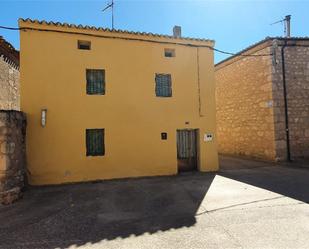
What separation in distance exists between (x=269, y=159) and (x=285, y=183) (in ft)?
14.4

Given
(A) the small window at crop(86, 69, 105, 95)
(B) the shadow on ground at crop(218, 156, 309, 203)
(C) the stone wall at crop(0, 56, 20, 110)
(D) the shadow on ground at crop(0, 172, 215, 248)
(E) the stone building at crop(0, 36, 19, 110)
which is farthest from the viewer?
(C) the stone wall at crop(0, 56, 20, 110)

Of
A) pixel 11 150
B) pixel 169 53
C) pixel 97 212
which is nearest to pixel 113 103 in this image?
pixel 169 53

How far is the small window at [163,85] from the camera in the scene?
1077cm

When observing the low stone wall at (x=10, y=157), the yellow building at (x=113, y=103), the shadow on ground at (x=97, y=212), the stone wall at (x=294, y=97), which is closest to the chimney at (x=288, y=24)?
the stone wall at (x=294, y=97)

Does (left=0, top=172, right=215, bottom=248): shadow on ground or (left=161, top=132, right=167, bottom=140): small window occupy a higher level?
(left=161, top=132, right=167, bottom=140): small window

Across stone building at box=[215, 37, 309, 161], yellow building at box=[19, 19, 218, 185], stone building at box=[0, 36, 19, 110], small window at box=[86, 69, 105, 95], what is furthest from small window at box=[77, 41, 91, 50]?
stone building at box=[215, 37, 309, 161]

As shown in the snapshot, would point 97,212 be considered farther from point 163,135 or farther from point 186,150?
point 186,150

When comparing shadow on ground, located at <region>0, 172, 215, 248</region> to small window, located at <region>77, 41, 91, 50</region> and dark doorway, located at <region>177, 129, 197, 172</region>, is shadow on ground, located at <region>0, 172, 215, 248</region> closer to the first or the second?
dark doorway, located at <region>177, 129, 197, 172</region>

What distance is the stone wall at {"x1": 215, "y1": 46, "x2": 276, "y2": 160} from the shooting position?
12.9 meters

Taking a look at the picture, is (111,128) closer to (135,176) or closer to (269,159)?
(135,176)

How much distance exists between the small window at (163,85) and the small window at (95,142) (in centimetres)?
282

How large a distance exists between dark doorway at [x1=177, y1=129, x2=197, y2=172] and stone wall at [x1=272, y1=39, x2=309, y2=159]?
167 inches

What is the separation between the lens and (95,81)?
1003 cm

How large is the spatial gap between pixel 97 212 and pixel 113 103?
A: 4762 mm
